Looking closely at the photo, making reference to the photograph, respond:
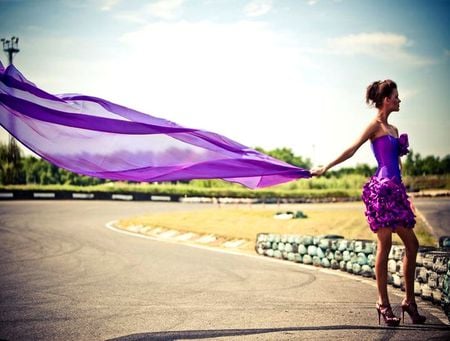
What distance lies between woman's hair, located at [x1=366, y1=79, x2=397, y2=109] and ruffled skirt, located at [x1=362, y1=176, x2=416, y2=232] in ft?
2.80

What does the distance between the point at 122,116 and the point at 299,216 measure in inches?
674

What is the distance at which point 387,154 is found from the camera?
18.4ft

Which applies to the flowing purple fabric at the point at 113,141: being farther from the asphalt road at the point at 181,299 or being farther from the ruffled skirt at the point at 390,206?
the asphalt road at the point at 181,299

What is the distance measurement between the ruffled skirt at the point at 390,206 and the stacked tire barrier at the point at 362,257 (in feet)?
3.14

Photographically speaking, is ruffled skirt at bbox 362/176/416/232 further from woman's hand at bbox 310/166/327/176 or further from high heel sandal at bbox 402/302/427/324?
high heel sandal at bbox 402/302/427/324

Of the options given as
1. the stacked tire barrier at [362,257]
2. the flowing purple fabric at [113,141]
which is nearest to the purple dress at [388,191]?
the flowing purple fabric at [113,141]

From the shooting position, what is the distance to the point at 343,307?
652 cm

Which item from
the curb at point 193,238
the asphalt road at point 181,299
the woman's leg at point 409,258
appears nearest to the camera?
the asphalt road at point 181,299

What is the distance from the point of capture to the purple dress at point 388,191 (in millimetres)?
5453


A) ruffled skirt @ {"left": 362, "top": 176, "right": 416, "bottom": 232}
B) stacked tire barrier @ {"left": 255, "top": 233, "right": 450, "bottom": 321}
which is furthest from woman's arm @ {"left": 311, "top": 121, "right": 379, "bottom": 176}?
stacked tire barrier @ {"left": 255, "top": 233, "right": 450, "bottom": 321}

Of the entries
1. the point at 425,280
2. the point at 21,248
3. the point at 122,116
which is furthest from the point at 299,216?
the point at 122,116

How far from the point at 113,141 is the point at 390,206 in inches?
124

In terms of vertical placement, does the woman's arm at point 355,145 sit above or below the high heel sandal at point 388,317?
above

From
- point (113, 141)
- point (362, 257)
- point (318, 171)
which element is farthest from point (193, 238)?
point (318, 171)
